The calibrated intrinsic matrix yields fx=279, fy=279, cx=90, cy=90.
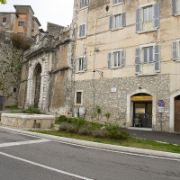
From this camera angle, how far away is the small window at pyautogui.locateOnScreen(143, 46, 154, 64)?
22562 mm

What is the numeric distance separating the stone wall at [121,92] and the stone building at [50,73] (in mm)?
2126

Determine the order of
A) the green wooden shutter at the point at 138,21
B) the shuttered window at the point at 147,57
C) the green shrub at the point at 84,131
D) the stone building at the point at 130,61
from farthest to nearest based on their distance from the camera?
the green wooden shutter at the point at 138,21
the shuttered window at the point at 147,57
the stone building at the point at 130,61
the green shrub at the point at 84,131

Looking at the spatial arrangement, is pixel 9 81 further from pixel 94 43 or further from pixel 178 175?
pixel 178 175

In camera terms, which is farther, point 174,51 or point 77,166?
point 174,51

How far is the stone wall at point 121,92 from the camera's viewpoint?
2153 centimetres

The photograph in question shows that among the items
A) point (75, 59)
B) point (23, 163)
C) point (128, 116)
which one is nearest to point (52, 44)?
point (75, 59)

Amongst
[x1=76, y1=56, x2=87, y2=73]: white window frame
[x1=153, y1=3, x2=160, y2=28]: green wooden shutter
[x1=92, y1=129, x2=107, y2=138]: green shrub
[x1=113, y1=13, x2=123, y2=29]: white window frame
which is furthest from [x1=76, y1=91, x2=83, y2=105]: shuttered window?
[x1=92, y1=129, x2=107, y2=138]: green shrub

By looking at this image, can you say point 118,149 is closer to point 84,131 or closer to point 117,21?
point 84,131

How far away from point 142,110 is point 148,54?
472 centimetres

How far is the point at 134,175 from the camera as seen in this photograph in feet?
22.9

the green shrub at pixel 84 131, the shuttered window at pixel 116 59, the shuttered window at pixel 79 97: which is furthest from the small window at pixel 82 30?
the green shrub at pixel 84 131

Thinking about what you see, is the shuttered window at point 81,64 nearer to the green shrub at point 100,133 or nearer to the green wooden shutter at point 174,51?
the green wooden shutter at point 174,51

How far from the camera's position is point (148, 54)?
22.8 m

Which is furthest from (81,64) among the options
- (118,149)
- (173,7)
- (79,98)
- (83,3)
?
(118,149)
